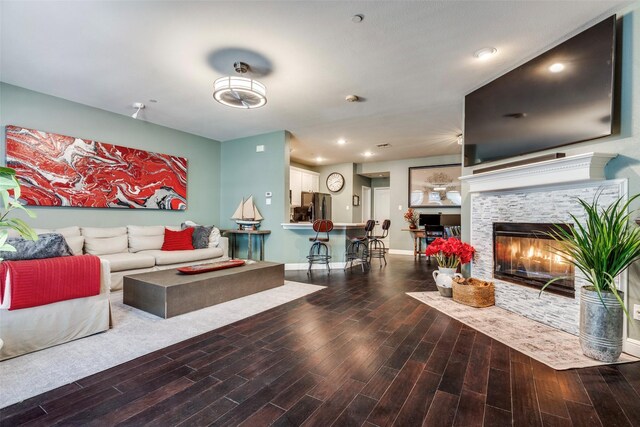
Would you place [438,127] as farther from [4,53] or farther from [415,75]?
[4,53]

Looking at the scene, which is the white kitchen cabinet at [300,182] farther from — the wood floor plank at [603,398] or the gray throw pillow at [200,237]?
the wood floor plank at [603,398]

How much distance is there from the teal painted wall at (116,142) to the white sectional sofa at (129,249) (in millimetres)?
243

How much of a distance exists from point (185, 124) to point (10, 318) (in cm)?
392

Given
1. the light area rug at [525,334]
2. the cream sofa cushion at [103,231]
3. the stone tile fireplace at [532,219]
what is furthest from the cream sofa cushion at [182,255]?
the stone tile fireplace at [532,219]

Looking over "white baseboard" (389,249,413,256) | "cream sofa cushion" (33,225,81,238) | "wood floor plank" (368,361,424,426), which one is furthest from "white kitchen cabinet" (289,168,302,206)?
"wood floor plank" (368,361,424,426)

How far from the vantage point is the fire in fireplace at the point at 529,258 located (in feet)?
8.86

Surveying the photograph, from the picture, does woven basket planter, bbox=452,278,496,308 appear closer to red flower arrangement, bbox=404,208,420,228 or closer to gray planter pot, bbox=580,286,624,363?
gray planter pot, bbox=580,286,624,363

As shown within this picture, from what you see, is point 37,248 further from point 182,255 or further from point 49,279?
point 182,255

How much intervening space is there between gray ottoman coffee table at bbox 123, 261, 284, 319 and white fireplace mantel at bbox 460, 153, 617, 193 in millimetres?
2970

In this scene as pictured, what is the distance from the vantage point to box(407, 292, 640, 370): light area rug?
80.9 inches

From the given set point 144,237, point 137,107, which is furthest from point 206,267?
point 137,107

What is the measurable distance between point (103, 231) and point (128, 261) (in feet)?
2.48

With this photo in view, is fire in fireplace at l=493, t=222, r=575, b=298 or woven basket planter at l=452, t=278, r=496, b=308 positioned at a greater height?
fire in fireplace at l=493, t=222, r=575, b=298

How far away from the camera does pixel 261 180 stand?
5750mm
